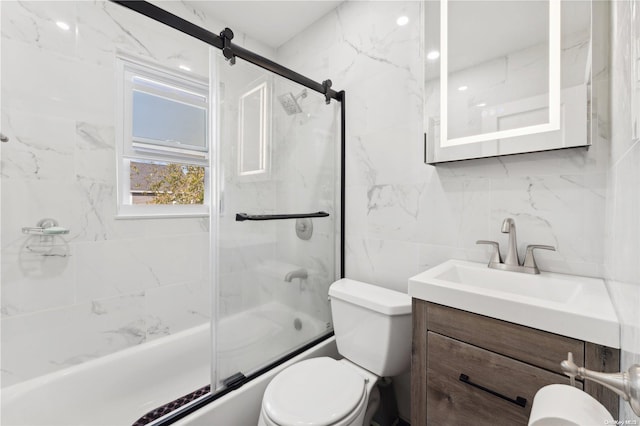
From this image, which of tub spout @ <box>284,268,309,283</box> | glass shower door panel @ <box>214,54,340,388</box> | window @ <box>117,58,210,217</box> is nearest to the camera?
glass shower door panel @ <box>214,54,340,388</box>

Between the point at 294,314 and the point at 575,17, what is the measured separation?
178 centimetres

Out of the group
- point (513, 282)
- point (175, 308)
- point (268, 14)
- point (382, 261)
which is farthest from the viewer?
point (268, 14)

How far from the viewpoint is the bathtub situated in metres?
1.23

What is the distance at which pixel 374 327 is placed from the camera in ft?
4.10

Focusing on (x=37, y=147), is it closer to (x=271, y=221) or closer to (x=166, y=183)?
(x=166, y=183)

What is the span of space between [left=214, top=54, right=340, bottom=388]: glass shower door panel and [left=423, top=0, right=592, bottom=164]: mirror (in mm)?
669

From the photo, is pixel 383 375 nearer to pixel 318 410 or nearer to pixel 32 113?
pixel 318 410

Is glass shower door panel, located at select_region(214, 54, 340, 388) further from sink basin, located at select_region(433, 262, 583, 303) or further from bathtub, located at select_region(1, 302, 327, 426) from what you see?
sink basin, located at select_region(433, 262, 583, 303)

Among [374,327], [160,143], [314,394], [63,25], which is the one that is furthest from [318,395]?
[63,25]

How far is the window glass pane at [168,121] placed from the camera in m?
1.71

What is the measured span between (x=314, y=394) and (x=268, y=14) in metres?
2.31

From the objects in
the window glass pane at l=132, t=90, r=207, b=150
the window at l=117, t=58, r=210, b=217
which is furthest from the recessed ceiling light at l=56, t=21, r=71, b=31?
the window glass pane at l=132, t=90, r=207, b=150

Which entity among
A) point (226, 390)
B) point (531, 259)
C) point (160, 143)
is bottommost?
point (226, 390)

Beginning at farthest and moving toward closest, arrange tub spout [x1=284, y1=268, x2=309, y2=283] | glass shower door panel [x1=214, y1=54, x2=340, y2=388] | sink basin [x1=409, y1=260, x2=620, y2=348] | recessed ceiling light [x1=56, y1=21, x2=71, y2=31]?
tub spout [x1=284, y1=268, x2=309, y2=283]
recessed ceiling light [x1=56, y1=21, x2=71, y2=31]
glass shower door panel [x1=214, y1=54, x2=340, y2=388]
sink basin [x1=409, y1=260, x2=620, y2=348]
